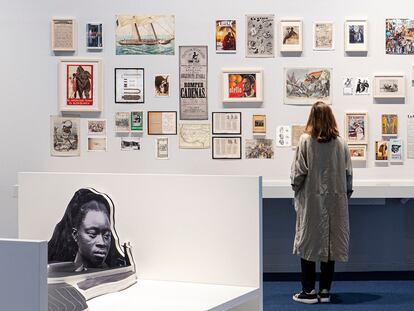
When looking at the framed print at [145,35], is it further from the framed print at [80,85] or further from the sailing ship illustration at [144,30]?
the framed print at [80,85]

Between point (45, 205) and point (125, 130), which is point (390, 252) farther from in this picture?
point (45, 205)

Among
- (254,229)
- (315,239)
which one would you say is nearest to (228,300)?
(254,229)

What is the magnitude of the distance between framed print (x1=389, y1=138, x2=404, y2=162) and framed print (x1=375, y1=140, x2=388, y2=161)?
48 millimetres

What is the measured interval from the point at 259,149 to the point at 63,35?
2.29 metres

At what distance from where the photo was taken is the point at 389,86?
8.00 metres

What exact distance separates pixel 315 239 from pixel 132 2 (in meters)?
3.25

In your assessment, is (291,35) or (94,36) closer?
(291,35)

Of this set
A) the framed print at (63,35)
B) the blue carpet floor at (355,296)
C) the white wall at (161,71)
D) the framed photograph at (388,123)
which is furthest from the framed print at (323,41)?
the framed print at (63,35)

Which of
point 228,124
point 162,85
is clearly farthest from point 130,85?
point 228,124

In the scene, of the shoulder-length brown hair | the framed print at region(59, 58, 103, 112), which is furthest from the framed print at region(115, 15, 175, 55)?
the shoulder-length brown hair

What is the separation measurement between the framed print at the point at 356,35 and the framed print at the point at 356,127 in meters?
0.64

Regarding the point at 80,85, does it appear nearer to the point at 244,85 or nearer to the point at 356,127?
the point at 244,85

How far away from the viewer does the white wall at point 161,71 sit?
26.3ft

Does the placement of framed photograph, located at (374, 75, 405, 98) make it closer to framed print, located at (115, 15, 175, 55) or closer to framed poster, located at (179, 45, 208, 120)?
framed poster, located at (179, 45, 208, 120)
